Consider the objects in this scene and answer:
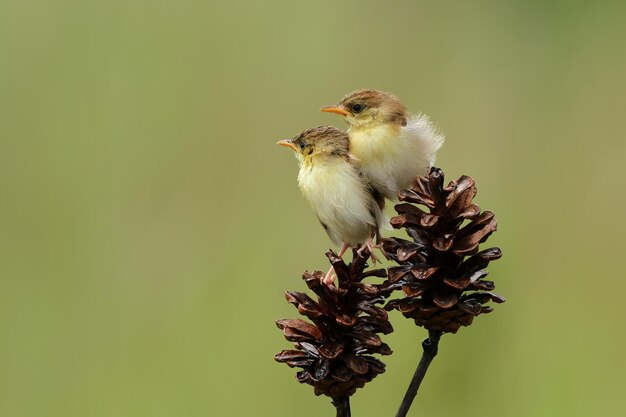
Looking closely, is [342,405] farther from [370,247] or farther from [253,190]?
[253,190]

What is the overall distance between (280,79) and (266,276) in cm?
47

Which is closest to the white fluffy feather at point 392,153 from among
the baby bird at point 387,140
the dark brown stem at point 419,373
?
the baby bird at point 387,140

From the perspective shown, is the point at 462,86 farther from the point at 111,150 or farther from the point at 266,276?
the point at 111,150

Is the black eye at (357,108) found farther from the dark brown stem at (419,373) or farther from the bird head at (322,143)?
the dark brown stem at (419,373)

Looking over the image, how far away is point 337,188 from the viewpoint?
67 cm

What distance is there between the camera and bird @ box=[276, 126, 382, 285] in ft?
2.17

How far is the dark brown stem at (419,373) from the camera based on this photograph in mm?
524

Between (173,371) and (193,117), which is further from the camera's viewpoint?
(193,117)

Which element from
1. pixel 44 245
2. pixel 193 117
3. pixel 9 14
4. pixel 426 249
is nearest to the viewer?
pixel 426 249

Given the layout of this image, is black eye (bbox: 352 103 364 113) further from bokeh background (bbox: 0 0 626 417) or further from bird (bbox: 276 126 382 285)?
bokeh background (bbox: 0 0 626 417)

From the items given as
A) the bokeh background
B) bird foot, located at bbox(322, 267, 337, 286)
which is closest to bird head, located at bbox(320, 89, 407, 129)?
bird foot, located at bbox(322, 267, 337, 286)

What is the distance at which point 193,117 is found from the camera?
1.93 meters

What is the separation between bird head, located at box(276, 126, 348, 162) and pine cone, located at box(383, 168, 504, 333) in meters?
0.12

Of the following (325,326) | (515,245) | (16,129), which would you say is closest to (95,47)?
(16,129)
